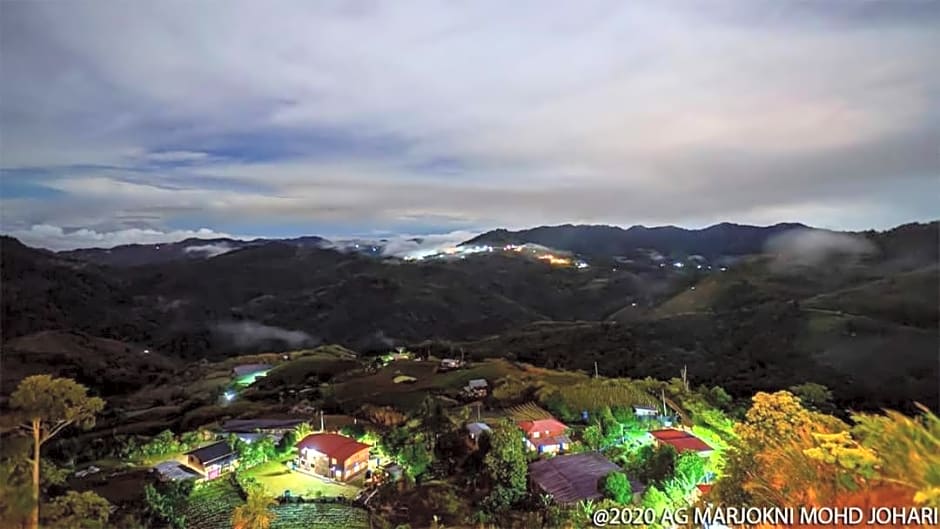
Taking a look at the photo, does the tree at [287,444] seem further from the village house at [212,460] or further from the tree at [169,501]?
the tree at [169,501]

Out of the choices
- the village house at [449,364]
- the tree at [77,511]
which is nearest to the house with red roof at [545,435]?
the village house at [449,364]

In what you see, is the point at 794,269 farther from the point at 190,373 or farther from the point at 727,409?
the point at 190,373

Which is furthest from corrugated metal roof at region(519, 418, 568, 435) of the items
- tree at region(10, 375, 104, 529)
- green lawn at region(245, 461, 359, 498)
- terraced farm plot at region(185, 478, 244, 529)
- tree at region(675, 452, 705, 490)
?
tree at region(10, 375, 104, 529)

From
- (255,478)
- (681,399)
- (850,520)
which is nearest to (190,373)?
(255,478)

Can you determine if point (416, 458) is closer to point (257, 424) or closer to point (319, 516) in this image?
point (319, 516)

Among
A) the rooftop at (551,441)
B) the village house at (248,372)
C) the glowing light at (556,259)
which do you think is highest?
the glowing light at (556,259)

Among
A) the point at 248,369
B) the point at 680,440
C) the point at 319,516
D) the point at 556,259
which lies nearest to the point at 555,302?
the point at 556,259

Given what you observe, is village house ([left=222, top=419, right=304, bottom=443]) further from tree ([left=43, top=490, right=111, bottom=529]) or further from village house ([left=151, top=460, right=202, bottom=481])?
tree ([left=43, top=490, right=111, bottom=529])
